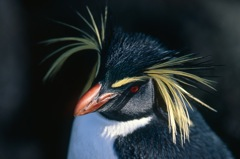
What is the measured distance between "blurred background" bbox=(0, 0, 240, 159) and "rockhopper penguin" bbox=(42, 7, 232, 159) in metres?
0.30

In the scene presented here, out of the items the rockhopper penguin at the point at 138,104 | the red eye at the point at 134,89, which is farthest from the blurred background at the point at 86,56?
the red eye at the point at 134,89

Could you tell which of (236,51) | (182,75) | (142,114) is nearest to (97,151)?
(142,114)

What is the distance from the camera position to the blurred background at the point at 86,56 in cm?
210

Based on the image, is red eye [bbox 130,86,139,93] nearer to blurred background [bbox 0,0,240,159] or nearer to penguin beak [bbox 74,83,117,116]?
penguin beak [bbox 74,83,117,116]

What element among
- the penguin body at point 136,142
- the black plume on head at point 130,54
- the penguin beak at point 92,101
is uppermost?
the black plume on head at point 130,54

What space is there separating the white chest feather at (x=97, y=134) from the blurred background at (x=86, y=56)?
371 millimetres

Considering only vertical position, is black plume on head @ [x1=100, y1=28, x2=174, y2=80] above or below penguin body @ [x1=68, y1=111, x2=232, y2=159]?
above

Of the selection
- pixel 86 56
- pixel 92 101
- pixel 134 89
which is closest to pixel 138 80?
pixel 134 89

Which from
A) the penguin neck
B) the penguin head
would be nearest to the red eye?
the penguin head

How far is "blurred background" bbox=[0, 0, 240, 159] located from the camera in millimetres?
2096

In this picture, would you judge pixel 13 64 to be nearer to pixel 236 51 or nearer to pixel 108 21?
pixel 108 21

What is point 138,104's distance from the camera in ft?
5.55

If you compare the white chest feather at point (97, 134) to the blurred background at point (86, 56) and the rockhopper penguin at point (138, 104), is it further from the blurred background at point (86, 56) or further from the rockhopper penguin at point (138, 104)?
the blurred background at point (86, 56)

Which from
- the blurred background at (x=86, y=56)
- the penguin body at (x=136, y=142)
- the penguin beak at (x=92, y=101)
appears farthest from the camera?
the blurred background at (x=86, y=56)
